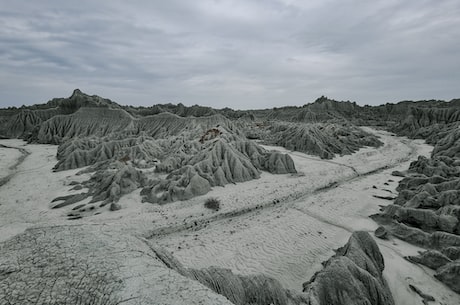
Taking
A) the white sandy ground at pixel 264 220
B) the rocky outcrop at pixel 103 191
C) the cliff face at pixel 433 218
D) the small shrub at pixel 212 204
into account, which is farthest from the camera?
the rocky outcrop at pixel 103 191

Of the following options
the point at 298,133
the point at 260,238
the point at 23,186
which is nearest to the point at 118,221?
the point at 260,238

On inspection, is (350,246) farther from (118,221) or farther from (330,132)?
(330,132)

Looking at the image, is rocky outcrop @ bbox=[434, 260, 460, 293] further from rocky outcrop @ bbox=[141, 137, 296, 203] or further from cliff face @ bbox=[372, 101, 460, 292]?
rocky outcrop @ bbox=[141, 137, 296, 203]

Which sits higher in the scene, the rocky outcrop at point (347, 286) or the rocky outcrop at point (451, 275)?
the rocky outcrop at point (347, 286)

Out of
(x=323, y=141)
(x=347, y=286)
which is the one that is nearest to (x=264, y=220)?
(x=347, y=286)

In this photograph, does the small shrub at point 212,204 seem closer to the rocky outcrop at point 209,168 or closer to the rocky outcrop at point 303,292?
the rocky outcrop at point 209,168

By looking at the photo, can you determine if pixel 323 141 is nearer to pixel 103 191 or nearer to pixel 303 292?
pixel 103 191

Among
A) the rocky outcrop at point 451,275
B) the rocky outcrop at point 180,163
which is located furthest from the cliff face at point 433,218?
the rocky outcrop at point 180,163

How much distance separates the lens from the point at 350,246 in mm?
7664

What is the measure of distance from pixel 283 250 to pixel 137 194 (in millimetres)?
10461

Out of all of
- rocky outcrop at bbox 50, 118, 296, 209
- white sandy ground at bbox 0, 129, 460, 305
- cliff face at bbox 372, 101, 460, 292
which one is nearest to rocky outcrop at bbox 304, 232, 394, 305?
white sandy ground at bbox 0, 129, 460, 305

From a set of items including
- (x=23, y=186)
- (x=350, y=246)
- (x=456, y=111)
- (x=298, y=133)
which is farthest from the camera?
(x=456, y=111)

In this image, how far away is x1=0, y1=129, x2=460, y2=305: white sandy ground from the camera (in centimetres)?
889

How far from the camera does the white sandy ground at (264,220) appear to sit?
889 cm
